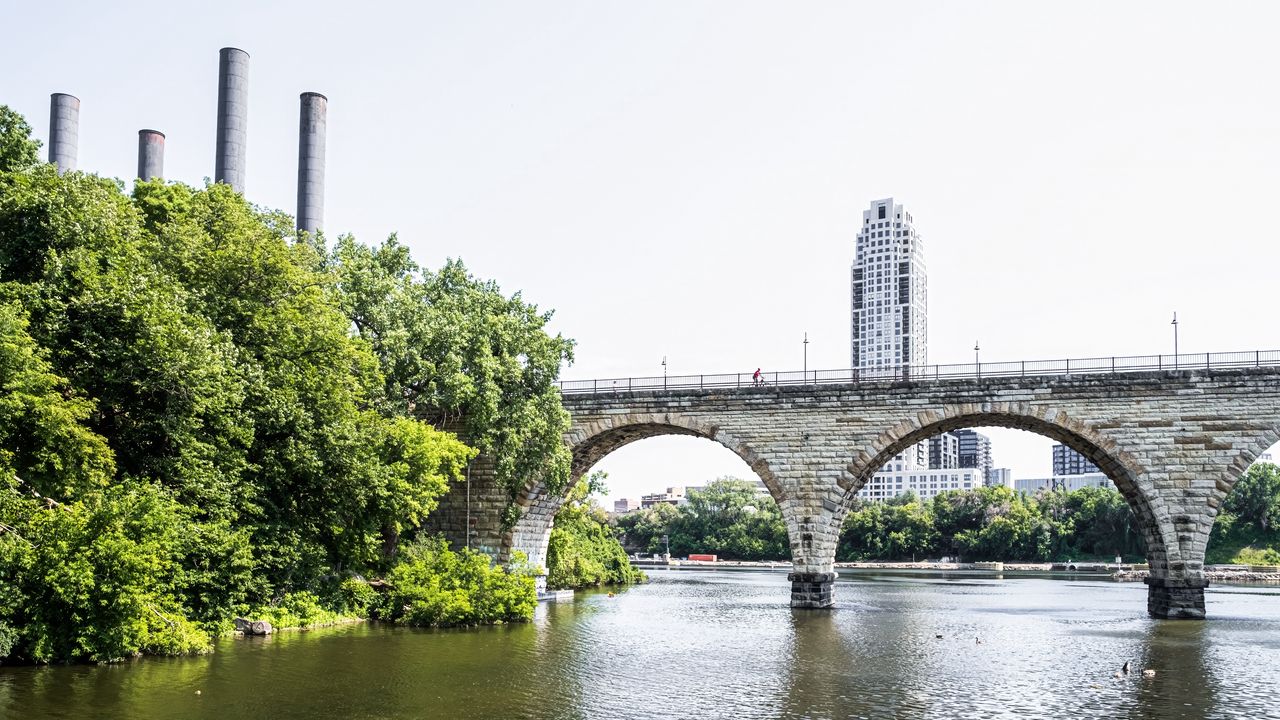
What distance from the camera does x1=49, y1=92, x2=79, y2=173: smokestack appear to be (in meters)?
53.9

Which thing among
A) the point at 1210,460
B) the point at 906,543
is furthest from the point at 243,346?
the point at 906,543

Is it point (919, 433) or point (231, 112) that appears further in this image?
point (231, 112)

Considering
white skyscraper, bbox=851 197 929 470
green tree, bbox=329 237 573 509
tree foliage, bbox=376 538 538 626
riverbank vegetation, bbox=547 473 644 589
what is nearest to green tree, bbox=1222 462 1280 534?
riverbank vegetation, bbox=547 473 644 589

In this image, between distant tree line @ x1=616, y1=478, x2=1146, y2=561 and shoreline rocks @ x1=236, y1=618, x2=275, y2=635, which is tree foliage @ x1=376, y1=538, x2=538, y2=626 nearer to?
shoreline rocks @ x1=236, y1=618, x2=275, y2=635

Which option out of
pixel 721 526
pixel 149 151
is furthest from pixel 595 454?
pixel 721 526

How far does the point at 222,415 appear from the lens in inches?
1044

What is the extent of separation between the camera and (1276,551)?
87.3m

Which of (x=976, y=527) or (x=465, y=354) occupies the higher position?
(x=465, y=354)

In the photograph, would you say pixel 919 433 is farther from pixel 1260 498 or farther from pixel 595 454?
pixel 1260 498

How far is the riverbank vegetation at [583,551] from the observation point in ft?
163

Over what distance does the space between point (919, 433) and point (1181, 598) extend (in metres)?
9.72

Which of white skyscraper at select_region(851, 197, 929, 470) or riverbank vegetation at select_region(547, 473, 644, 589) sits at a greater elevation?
white skyscraper at select_region(851, 197, 929, 470)

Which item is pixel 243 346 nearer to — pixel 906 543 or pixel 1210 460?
pixel 1210 460

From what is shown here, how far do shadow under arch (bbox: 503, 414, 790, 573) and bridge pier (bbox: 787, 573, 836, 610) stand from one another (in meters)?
2.81
